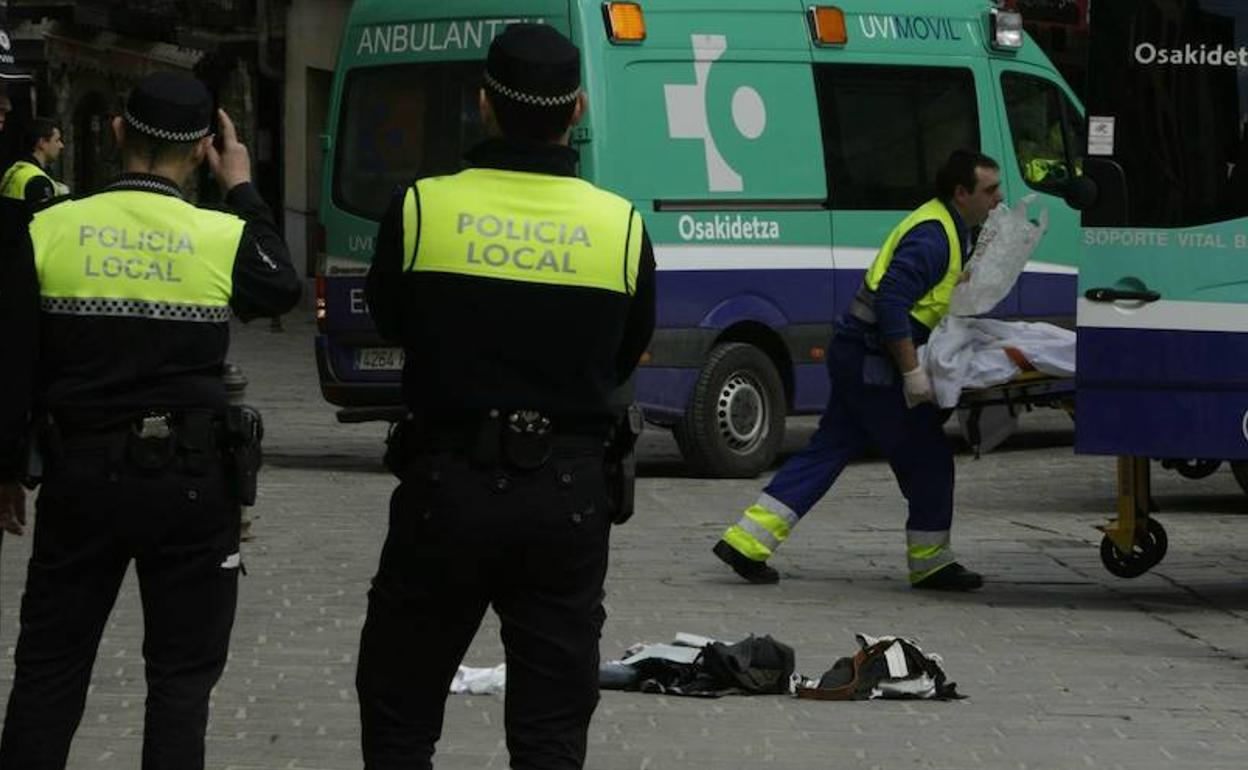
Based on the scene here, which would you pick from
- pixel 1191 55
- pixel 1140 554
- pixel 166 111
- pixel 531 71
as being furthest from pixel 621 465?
pixel 1140 554

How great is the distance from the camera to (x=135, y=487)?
6.06 meters

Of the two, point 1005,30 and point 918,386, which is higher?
point 1005,30

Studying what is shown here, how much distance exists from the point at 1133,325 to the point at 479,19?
6277 mm

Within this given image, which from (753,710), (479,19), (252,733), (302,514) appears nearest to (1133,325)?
(753,710)

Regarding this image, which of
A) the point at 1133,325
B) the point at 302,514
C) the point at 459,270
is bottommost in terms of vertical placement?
the point at 302,514

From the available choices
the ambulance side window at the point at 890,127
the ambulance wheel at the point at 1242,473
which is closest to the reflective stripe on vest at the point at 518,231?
the ambulance wheel at the point at 1242,473

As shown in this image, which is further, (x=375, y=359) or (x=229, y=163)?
(x=375, y=359)

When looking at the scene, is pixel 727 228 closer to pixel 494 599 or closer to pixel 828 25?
pixel 828 25

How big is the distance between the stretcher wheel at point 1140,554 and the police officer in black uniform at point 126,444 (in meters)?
6.17

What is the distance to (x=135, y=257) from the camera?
6.11 m

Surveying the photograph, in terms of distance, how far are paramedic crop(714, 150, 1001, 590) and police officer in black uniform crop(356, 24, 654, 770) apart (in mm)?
6004

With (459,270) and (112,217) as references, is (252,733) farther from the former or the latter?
(459,270)

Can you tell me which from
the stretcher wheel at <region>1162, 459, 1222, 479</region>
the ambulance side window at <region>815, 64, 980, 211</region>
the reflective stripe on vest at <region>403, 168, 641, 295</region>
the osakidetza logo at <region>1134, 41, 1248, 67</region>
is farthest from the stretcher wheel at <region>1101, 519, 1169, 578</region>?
the reflective stripe on vest at <region>403, 168, 641, 295</region>

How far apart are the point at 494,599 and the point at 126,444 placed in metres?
0.84
